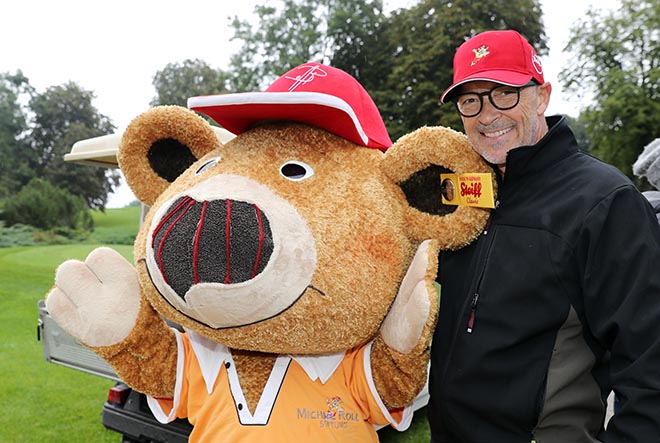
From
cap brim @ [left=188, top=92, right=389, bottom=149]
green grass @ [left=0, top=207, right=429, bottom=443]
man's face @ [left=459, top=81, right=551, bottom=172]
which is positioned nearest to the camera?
cap brim @ [left=188, top=92, right=389, bottom=149]

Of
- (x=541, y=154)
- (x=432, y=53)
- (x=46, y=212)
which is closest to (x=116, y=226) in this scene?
(x=46, y=212)

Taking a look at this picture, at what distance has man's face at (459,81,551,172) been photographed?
1851mm

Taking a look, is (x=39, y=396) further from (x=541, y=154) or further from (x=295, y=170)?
(x=541, y=154)

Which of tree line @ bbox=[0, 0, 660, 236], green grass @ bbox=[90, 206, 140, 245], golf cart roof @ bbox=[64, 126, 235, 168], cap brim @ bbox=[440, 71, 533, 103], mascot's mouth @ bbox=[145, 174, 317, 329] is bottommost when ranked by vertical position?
green grass @ bbox=[90, 206, 140, 245]

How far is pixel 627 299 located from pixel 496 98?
0.76 m

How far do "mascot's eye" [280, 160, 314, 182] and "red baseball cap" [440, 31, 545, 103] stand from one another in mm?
551

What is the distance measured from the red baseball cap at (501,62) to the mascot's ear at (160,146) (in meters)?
0.95

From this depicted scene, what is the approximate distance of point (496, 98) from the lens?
189cm

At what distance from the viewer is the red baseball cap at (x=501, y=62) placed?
1831 mm

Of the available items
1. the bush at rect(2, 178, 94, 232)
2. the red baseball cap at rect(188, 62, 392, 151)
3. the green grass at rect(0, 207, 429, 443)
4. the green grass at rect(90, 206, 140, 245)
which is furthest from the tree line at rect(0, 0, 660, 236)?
the red baseball cap at rect(188, 62, 392, 151)

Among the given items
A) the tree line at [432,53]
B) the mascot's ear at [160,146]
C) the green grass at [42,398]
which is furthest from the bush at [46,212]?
the mascot's ear at [160,146]

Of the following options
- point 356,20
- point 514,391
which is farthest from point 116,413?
point 356,20

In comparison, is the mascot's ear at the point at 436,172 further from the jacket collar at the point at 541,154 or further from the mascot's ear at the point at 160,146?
the mascot's ear at the point at 160,146

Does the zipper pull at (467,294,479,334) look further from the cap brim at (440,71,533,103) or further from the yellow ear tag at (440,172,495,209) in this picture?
the cap brim at (440,71,533,103)
